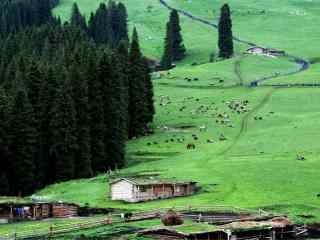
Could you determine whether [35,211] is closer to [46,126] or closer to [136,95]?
[46,126]

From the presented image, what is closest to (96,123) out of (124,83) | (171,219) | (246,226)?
(124,83)

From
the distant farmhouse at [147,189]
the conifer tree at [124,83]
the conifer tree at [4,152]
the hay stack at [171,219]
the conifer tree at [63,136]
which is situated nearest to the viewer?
the hay stack at [171,219]

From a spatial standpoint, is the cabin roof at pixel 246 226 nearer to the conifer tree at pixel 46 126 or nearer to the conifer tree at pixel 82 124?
the conifer tree at pixel 46 126

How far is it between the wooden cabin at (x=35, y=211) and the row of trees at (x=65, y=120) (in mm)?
19661

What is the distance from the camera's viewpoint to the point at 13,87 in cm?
11531

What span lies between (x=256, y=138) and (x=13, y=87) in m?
31.0

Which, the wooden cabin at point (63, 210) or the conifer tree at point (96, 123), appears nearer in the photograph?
the wooden cabin at point (63, 210)

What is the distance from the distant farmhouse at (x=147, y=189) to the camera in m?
84.7

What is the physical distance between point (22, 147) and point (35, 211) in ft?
72.3

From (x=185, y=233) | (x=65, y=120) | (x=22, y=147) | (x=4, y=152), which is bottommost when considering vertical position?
(x=185, y=233)

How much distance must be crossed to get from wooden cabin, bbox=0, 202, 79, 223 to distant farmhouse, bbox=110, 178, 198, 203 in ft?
20.0

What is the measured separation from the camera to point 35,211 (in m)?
80.8

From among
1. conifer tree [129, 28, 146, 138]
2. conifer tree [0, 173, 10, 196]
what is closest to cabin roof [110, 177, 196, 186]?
conifer tree [0, 173, 10, 196]

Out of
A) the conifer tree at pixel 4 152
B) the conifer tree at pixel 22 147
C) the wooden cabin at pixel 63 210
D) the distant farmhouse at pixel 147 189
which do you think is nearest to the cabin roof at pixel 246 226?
the wooden cabin at pixel 63 210
